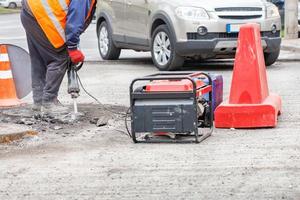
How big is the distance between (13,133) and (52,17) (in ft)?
4.80

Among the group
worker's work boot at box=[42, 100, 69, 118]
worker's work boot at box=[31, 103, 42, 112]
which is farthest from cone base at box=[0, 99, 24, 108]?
worker's work boot at box=[42, 100, 69, 118]

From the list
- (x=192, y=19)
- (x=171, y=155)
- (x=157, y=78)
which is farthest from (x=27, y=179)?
(x=192, y=19)

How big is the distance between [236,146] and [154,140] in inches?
31.5

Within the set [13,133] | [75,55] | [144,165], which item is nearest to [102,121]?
[75,55]

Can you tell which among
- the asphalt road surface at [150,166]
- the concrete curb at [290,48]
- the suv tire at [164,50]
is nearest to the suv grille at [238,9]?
the suv tire at [164,50]

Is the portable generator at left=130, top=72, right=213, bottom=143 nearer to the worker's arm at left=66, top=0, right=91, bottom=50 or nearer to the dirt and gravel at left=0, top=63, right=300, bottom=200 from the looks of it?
the dirt and gravel at left=0, top=63, right=300, bottom=200

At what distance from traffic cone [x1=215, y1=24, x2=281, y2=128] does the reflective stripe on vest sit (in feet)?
6.15

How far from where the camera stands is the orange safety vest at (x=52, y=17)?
819 cm

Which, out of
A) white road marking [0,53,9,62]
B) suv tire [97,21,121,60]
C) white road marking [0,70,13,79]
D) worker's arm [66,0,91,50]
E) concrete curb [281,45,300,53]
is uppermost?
worker's arm [66,0,91,50]

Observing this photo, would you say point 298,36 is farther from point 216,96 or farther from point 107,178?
point 107,178

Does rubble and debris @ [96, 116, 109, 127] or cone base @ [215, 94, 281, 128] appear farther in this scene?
rubble and debris @ [96, 116, 109, 127]

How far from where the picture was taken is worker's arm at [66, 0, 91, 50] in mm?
8078

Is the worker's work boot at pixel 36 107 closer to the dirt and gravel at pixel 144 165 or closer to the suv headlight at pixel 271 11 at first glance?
the dirt and gravel at pixel 144 165

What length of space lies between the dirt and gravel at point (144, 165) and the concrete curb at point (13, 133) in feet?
0.24
